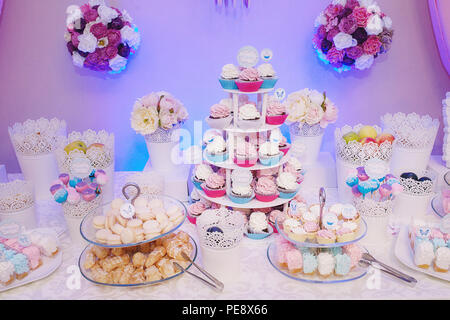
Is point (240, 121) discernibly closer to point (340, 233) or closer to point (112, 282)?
point (340, 233)

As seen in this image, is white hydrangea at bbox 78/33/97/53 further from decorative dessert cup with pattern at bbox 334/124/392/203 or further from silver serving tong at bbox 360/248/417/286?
silver serving tong at bbox 360/248/417/286

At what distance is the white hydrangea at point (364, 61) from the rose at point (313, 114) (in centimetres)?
50

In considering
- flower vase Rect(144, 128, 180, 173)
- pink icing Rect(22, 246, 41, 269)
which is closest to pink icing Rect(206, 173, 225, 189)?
flower vase Rect(144, 128, 180, 173)

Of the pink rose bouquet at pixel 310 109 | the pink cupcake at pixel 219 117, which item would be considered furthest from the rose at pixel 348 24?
the pink cupcake at pixel 219 117

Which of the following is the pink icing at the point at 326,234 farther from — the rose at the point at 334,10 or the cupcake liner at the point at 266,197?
the rose at the point at 334,10

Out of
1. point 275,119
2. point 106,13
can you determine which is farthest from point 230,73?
point 106,13

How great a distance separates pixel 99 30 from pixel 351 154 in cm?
179

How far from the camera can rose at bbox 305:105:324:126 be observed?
2.62 meters

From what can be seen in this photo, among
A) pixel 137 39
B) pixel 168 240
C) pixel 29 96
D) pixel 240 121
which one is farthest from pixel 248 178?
pixel 29 96

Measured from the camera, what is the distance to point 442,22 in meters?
2.73

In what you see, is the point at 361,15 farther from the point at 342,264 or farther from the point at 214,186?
the point at 342,264

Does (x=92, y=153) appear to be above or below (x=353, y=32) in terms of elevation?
below

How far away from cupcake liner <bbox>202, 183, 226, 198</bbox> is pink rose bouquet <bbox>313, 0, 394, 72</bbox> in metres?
1.28

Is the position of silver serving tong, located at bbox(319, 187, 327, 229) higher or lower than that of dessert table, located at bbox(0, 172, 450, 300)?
higher
